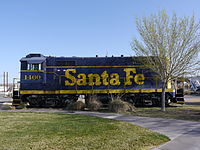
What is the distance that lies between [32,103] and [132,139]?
439 inches

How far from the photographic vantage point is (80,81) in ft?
48.1

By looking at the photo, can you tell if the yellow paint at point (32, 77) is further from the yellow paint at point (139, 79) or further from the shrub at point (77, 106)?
the yellow paint at point (139, 79)

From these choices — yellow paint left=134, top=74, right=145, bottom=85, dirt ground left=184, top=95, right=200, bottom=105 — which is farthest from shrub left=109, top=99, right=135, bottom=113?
dirt ground left=184, top=95, right=200, bottom=105

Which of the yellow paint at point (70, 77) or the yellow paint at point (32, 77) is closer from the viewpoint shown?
the yellow paint at point (32, 77)

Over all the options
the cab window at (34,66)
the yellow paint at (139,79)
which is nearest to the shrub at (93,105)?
the yellow paint at (139,79)

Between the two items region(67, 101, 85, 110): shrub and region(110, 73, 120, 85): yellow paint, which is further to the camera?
region(110, 73, 120, 85): yellow paint

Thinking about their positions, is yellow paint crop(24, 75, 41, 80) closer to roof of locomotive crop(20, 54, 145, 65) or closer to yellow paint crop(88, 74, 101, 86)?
roof of locomotive crop(20, 54, 145, 65)

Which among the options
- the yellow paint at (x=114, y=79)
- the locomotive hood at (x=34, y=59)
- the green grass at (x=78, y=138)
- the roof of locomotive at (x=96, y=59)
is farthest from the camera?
the roof of locomotive at (x=96, y=59)

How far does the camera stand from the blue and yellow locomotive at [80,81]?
47.2 ft

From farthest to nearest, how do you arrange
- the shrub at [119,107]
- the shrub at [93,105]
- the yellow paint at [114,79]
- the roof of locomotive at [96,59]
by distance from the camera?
the roof of locomotive at [96,59], the yellow paint at [114,79], the shrub at [93,105], the shrub at [119,107]

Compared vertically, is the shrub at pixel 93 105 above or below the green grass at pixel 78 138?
above

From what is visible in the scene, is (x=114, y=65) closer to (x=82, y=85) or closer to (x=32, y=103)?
(x=82, y=85)

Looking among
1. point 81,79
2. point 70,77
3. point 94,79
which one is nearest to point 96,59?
point 94,79

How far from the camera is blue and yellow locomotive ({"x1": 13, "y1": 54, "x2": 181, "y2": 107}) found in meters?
14.4
